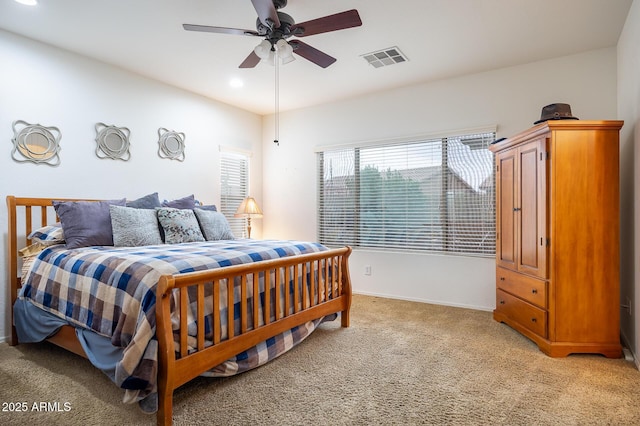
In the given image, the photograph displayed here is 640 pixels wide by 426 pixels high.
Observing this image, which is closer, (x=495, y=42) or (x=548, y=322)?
(x=548, y=322)

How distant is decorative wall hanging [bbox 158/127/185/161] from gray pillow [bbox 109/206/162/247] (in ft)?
A: 3.94

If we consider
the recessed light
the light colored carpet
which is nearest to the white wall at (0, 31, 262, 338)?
the recessed light

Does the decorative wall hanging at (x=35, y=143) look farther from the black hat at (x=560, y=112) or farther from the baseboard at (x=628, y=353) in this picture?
the baseboard at (x=628, y=353)

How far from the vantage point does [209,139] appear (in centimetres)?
460

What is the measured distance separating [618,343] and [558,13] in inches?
96.7

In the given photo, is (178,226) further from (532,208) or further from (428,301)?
(532,208)

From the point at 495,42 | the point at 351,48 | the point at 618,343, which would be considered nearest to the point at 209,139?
the point at 351,48

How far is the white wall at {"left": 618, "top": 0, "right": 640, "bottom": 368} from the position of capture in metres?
2.41

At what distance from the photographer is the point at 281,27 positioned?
91.7 inches

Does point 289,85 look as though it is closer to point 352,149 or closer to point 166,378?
point 352,149

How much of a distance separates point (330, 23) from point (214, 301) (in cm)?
187

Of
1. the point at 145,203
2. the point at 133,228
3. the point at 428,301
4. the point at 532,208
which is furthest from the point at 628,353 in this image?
the point at 145,203

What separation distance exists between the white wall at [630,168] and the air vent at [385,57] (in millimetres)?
1698

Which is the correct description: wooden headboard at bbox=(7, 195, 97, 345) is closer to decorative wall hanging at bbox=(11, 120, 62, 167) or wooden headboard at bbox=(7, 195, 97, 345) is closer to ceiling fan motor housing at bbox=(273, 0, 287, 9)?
decorative wall hanging at bbox=(11, 120, 62, 167)
